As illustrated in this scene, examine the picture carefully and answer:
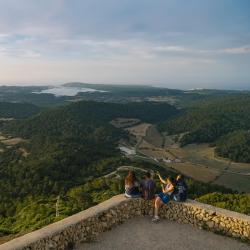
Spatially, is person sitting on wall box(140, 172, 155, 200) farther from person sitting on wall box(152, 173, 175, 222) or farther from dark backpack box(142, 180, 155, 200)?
person sitting on wall box(152, 173, 175, 222)

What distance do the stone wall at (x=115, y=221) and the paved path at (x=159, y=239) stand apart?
0.78 ft

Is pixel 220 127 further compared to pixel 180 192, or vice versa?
pixel 220 127

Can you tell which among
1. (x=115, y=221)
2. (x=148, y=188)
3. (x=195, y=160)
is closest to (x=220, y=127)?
(x=195, y=160)

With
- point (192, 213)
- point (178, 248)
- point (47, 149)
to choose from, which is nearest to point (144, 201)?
point (192, 213)

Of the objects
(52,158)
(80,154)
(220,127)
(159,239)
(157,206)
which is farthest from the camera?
(220,127)

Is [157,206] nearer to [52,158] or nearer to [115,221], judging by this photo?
[115,221]

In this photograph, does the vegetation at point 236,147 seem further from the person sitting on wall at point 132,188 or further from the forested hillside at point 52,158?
the person sitting on wall at point 132,188

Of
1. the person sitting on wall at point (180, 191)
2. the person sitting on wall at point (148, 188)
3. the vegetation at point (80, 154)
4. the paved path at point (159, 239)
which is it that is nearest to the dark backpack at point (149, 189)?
the person sitting on wall at point (148, 188)

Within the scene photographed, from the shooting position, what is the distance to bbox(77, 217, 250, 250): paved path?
10598 mm

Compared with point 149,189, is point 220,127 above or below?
below

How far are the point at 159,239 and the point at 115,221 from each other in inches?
63.0

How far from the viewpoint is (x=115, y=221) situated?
471 inches

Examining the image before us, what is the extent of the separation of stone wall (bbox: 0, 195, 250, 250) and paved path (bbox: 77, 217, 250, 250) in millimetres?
236

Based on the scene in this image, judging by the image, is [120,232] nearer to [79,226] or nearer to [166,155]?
[79,226]
